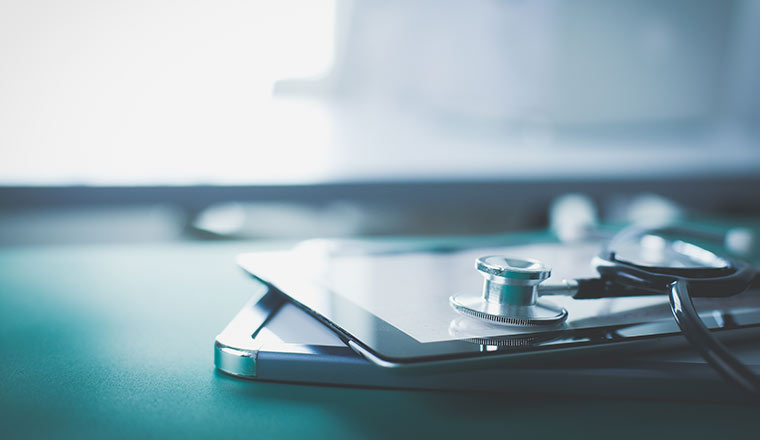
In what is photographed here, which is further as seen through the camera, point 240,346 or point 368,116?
point 368,116

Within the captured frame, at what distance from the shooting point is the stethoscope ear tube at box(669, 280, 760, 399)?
21cm

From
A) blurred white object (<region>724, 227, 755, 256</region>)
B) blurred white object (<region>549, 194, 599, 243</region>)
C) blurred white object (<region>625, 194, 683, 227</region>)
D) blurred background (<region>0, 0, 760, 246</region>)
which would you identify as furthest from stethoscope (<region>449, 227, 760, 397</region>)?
blurred white object (<region>625, 194, 683, 227</region>)

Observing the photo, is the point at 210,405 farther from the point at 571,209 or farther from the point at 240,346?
the point at 571,209

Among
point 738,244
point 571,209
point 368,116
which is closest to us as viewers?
point 738,244

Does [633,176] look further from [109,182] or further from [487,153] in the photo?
[109,182]

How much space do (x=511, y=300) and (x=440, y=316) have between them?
38 mm

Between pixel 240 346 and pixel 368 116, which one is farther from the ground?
pixel 368 116

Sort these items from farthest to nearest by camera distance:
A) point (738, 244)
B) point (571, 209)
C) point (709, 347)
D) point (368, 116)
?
point (571, 209) → point (368, 116) → point (738, 244) → point (709, 347)

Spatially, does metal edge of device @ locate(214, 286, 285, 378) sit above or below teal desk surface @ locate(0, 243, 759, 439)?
above

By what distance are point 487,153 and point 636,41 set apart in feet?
1.34

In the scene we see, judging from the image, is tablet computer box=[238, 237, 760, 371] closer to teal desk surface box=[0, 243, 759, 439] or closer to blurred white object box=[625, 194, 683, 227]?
teal desk surface box=[0, 243, 759, 439]

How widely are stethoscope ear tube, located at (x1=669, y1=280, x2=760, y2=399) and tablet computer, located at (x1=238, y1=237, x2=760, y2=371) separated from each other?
0.08ft

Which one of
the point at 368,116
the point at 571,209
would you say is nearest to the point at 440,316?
the point at 368,116

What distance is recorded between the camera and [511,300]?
29 centimetres
